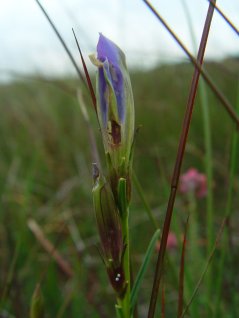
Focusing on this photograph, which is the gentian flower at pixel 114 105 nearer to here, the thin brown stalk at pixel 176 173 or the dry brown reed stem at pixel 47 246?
the thin brown stalk at pixel 176 173

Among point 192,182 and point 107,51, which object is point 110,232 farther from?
point 192,182

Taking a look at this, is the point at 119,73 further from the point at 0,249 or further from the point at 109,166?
the point at 0,249

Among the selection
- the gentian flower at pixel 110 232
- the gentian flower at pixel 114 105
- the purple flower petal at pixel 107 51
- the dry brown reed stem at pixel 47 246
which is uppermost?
the purple flower petal at pixel 107 51

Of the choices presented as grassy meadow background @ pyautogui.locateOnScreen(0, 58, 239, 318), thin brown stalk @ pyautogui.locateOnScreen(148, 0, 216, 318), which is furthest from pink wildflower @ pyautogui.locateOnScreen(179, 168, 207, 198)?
thin brown stalk @ pyautogui.locateOnScreen(148, 0, 216, 318)

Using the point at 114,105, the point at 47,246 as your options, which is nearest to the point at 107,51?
the point at 114,105

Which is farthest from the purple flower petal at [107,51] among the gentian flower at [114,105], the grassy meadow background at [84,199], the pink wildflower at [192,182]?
the pink wildflower at [192,182]

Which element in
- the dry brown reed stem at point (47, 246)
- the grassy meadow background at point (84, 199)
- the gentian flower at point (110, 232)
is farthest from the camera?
the dry brown reed stem at point (47, 246)
